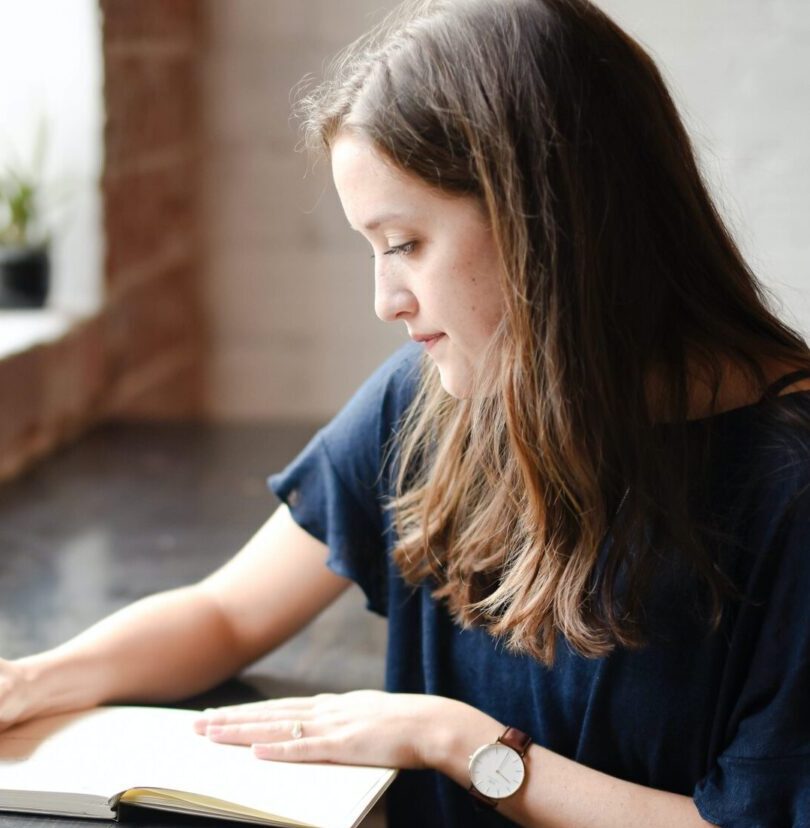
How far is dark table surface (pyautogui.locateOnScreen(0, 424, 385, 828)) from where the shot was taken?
54.1 inches

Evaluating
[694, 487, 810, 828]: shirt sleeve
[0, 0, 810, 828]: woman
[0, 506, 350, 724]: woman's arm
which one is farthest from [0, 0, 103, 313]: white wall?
[694, 487, 810, 828]: shirt sleeve

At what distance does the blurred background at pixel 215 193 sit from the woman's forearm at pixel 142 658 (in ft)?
2.64

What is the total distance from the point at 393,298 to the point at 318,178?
1594 mm

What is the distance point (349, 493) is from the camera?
1.31 meters

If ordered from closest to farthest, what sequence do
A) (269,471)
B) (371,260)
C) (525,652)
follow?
(525,652)
(269,471)
(371,260)

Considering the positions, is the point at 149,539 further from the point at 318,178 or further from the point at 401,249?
the point at 318,178

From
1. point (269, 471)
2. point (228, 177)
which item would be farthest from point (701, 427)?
point (228, 177)

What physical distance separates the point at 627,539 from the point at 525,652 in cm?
18

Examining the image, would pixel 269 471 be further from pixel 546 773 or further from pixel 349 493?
pixel 546 773

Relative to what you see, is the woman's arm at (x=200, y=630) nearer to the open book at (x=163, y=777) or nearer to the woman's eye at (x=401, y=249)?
the open book at (x=163, y=777)

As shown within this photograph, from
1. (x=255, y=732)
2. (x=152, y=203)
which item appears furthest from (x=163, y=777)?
(x=152, y=203)

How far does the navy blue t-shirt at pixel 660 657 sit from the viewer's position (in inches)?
40.0

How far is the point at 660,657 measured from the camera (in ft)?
3.60

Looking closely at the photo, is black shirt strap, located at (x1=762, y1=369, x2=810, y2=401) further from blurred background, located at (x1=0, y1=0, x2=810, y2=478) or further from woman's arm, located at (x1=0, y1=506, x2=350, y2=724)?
blurred background, located at (x1=0, y1=0, x2=810, y2=478)
